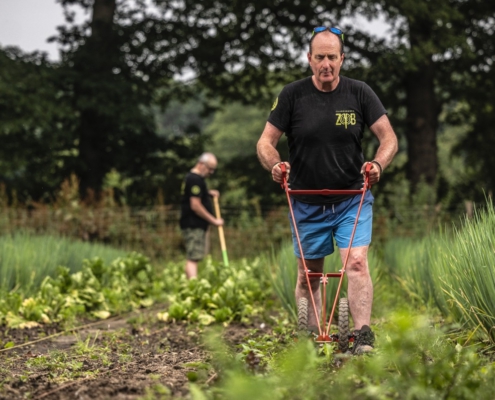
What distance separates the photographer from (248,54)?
18.7 metres

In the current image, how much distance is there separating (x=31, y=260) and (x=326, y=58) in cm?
455

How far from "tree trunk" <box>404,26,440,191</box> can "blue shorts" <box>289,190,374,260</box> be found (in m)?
12.8

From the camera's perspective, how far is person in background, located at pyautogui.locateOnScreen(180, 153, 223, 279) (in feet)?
32.7

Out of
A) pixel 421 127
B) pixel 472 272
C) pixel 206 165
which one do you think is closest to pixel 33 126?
pixel 206 165

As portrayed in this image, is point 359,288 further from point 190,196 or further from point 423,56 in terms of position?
point 423,56

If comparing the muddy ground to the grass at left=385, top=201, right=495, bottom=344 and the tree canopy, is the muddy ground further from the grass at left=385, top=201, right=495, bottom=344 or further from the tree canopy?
the tree canopy

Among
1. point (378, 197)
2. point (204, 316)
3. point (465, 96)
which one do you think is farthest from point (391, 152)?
point (465, 96)

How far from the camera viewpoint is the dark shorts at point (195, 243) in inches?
392

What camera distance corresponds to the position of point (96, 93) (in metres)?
17.7

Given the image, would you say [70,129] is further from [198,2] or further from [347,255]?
[347,255]

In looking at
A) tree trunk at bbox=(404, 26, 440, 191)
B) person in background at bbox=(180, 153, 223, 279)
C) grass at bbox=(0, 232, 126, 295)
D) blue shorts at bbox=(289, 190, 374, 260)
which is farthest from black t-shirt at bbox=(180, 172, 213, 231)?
tree trunk at bbox=(404, 26, 440, 191)

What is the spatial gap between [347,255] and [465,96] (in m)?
15.2

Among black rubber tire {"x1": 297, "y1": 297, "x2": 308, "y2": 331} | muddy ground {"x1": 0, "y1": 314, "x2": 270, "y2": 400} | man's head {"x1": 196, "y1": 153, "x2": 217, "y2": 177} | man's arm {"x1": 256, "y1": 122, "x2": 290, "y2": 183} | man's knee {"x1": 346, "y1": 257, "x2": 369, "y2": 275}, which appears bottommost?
muddy ground {"x1": 0, "y1": 314, "x2": 270, "y2": 400}

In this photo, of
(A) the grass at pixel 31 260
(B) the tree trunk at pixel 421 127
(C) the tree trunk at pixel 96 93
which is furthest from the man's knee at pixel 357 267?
(C) the tree trunk at pixel 96 93
